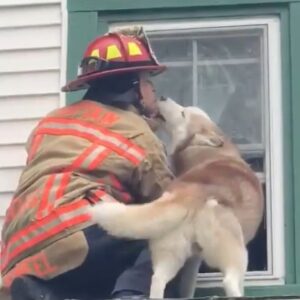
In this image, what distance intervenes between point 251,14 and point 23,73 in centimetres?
114

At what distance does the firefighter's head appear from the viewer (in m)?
8.46

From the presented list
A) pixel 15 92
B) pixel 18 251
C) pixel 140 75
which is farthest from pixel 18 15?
pixel 18 251

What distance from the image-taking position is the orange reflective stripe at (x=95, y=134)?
8219 millimetres

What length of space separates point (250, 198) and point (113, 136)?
26.0 inches

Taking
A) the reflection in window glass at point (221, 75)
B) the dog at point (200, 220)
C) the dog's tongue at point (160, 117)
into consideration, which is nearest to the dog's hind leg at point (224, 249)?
the dog at point (200, 220)

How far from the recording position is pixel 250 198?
26.7ft

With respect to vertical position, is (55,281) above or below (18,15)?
below

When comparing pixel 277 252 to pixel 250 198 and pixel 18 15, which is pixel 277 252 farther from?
pixel 18 15

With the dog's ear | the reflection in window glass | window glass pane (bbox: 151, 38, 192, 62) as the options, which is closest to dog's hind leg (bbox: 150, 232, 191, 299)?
the dog's ear

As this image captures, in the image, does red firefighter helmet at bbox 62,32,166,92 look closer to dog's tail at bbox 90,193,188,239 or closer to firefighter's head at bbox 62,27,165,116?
firefighter's head at bbox 62,27,165,116

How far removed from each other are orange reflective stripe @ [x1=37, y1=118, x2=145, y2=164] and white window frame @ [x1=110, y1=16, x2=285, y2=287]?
2.40ft

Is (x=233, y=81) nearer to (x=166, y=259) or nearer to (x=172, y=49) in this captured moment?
(x=172, y=49)

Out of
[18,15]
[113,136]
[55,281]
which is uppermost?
[18,15]

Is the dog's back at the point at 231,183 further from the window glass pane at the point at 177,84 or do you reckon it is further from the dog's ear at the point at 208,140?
the window glass pane at the point at 177,84
